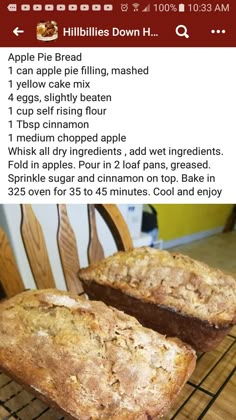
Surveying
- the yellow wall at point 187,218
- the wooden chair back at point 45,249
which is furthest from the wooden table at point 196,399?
the yellow wall at point 187,218

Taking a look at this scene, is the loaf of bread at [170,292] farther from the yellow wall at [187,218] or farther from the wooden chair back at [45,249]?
the yellow wall at [187,218]

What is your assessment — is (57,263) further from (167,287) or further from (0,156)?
(167,287)

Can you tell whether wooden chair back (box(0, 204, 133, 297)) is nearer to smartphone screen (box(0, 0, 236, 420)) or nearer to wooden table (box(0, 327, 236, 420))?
smartphone screen (box(0, 0, 236, 420))
